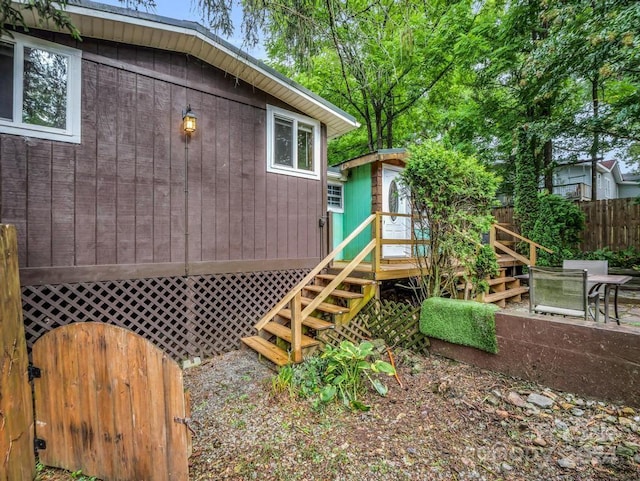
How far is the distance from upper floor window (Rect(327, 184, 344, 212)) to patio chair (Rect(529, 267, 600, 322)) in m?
5.00

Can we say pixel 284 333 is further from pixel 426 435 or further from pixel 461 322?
pixel 461 322

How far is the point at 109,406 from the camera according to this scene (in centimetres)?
218

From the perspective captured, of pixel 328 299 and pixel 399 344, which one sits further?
pixel 328 299

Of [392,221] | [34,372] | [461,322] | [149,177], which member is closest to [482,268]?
[461,322]

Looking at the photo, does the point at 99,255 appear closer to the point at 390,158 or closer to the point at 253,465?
the point at 253,465

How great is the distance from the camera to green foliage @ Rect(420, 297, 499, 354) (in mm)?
3697

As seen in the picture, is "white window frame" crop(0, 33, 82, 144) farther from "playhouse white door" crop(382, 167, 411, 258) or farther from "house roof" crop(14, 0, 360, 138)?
"playhouse white door" crop(382, 167, 411, 258)

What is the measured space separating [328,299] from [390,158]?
12.2 ft

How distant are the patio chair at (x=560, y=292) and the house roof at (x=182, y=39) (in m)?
4.53

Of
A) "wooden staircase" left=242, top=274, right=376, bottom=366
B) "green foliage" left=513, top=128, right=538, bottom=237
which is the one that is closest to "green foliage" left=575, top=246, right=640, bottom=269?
"green foliage" left=513, top=128, right=538, bottom=237

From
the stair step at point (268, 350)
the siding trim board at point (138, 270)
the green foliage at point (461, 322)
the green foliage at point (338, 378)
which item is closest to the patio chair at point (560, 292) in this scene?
the green foliage at point (461, 322)

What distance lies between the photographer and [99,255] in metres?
4.05

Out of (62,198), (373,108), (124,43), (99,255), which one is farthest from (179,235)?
(373,108)

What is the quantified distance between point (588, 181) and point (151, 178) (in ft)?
81.3
